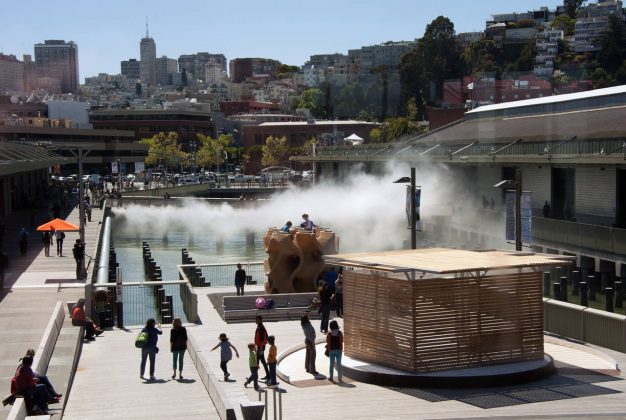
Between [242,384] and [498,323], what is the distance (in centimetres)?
526

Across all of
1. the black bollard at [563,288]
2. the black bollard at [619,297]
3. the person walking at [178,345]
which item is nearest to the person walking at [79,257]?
the person walking at [178,345]

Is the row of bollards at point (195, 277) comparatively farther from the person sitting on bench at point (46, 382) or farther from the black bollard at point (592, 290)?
the person sitting on bench at point (46, 382)

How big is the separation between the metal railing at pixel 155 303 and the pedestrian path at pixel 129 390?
3736 mm

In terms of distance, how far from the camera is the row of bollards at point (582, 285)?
33.3m

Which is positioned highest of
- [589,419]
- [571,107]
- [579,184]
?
[571,107]

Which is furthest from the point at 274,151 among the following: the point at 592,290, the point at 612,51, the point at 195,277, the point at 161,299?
the point at 161,299

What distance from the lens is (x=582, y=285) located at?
32.5m

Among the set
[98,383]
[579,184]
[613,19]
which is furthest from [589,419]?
[613,19]

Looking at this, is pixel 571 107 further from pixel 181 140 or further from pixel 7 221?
pixel 181 140

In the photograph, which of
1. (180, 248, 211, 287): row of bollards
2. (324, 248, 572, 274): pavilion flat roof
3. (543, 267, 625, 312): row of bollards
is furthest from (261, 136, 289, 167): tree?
(324, 248, 572, 274): pavilion flat roof

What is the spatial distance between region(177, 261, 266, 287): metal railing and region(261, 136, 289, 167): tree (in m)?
105

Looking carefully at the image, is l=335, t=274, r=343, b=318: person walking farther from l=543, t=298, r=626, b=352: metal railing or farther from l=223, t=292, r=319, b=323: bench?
l=543, t=298, r=626, b=352: metal railing

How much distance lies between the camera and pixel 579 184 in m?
44.9

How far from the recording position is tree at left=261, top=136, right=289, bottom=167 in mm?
152625
